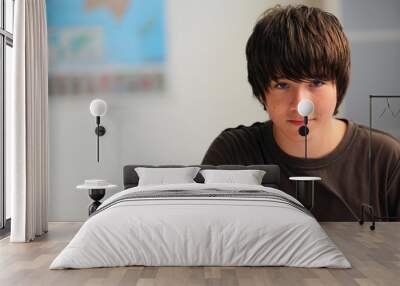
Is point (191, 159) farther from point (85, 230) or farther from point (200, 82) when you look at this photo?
point (85, 230)

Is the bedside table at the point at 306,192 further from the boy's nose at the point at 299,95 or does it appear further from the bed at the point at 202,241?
the bed at the point at 202,241

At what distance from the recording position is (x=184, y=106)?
7.16 m

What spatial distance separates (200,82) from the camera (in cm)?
716

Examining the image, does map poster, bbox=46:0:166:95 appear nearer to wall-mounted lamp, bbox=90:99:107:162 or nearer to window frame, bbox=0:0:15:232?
wall-mounted lamp, bbox=90:99:107:162

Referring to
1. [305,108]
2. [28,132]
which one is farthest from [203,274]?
Answer: [305,108]

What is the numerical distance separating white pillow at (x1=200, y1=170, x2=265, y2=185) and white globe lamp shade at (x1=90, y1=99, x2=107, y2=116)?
4.98 ft

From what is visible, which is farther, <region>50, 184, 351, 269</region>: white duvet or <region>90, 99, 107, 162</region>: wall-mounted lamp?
<region>90, 99, 107, 162</region>: wall-mounted lamp

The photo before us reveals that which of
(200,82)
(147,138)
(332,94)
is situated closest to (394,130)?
(332,94)

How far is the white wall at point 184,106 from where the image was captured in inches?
281

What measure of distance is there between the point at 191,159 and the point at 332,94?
1887 mm

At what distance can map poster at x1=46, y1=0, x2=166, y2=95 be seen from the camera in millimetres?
7199

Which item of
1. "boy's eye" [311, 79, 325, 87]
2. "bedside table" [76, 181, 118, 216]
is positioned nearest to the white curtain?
"bedside table" [76, 181, 118, 216]

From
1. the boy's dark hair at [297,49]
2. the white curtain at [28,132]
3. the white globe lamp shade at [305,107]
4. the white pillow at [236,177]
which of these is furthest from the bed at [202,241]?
the boy's dark hair at [297,49]

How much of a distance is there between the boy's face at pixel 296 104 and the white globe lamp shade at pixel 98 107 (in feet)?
6.47
